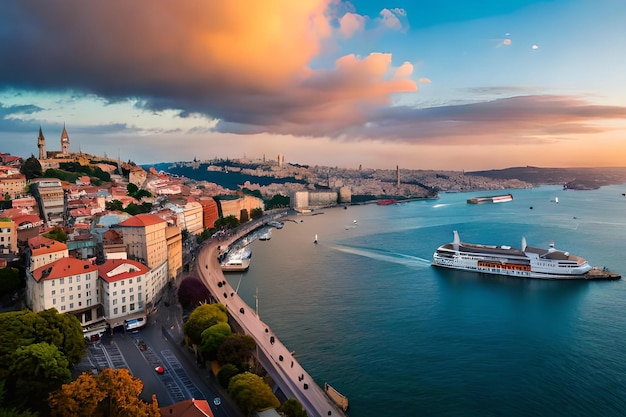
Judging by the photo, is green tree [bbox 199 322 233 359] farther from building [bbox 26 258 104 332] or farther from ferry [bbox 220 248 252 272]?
ferry [bbox 220 248 252 272]

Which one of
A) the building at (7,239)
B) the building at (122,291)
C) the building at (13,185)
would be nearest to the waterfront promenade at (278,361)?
the building at (122,291)

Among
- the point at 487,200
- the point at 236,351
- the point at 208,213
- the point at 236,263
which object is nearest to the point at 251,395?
the point at 236,351

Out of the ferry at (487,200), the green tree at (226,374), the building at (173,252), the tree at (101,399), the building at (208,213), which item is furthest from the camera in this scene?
the ferry at (487,200)

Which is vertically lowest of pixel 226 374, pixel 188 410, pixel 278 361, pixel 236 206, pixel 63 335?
pixel 278 361

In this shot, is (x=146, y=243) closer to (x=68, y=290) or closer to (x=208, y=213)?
(x=68, y=290)

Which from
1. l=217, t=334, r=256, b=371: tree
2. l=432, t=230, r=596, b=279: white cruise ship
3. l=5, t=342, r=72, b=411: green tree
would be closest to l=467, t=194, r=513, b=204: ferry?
l=432, t=230, r=596, b=279: white cruise ship

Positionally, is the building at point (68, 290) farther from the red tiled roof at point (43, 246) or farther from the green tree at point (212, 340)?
the green tree at point (212, 340)

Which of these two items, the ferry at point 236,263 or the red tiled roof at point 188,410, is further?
the ferry at point 236,263

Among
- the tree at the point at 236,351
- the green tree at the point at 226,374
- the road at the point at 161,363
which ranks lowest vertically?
the road at the point at 161,363
